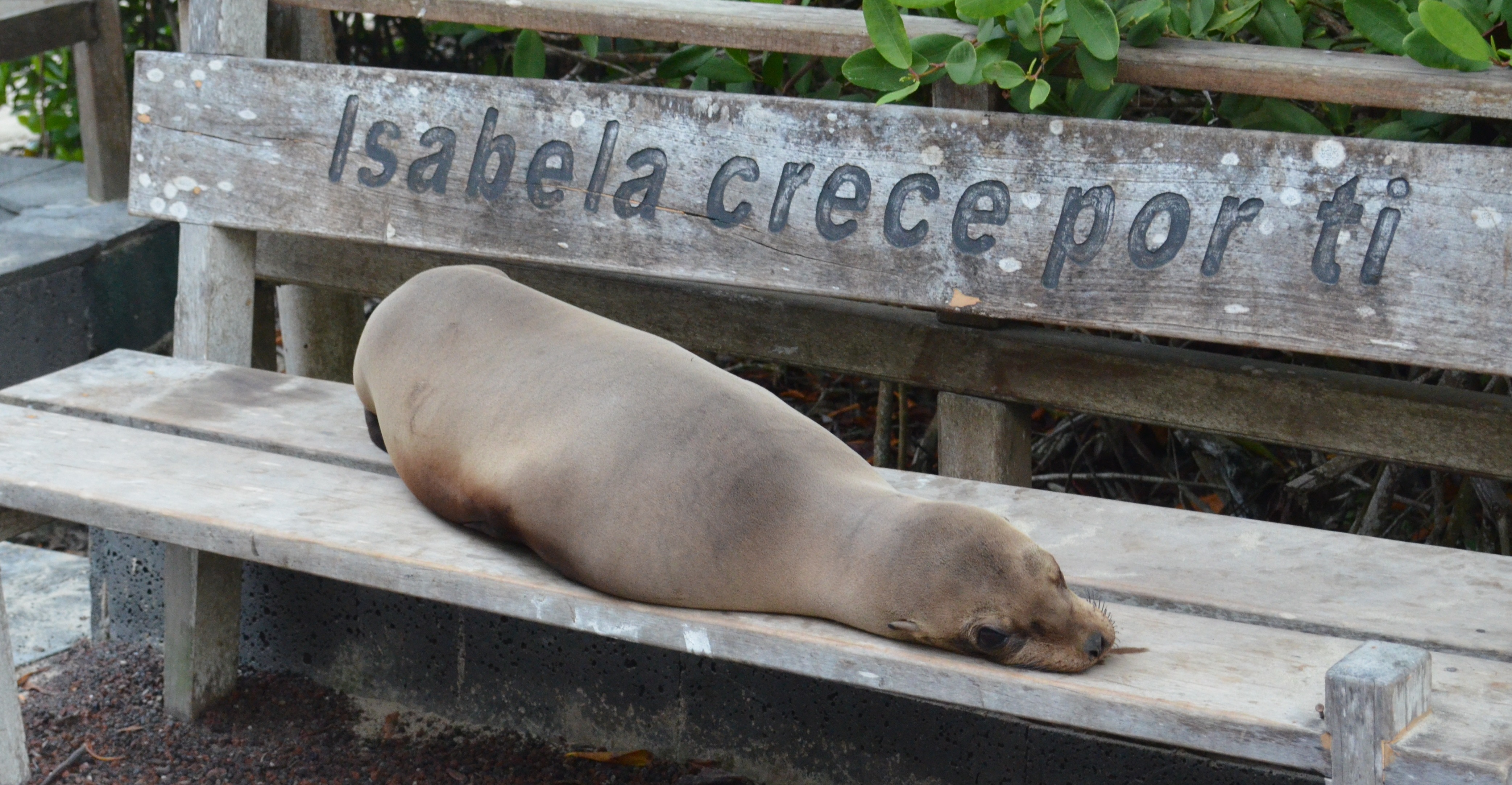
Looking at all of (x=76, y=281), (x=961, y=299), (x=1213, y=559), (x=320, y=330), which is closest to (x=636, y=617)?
(x=1213, y=559)

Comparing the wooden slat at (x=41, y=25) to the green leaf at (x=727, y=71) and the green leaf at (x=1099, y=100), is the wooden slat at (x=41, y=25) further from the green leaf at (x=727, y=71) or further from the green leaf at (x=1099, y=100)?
the green leaf at (x=1099, y=100)

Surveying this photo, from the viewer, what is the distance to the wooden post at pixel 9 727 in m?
2.44

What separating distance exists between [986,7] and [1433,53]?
0.63 metres

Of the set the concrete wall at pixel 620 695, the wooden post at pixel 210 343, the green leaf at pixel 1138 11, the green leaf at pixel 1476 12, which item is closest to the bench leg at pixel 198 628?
the wooden post at pixel 210 343

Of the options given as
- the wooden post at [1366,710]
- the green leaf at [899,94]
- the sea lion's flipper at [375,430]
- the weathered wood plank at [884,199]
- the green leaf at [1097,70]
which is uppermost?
the green leaf at [1097,70]

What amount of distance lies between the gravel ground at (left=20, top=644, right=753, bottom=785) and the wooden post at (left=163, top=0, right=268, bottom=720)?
0.08 m

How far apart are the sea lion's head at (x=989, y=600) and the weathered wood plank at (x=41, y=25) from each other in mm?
3394

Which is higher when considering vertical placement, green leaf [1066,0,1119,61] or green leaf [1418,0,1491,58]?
green leaf [1418,0,1491,58]

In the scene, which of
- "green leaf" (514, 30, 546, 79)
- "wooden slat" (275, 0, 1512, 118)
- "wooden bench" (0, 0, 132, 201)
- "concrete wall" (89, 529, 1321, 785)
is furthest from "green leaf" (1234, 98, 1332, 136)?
"wooden bench" (0, 0, 132, 201)

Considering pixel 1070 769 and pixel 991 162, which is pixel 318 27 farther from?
pixel 1070 769

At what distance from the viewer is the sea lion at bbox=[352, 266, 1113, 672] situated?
1.62m

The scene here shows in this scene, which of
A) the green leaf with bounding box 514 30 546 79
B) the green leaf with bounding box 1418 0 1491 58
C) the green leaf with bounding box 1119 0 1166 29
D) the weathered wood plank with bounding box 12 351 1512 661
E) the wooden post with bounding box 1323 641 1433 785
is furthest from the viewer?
the green leaf with bounding box 514 30 546 79

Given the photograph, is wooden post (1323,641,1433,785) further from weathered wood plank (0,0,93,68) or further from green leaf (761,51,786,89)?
weathered wood plank (0,0,93,68)

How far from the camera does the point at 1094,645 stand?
161 cm
